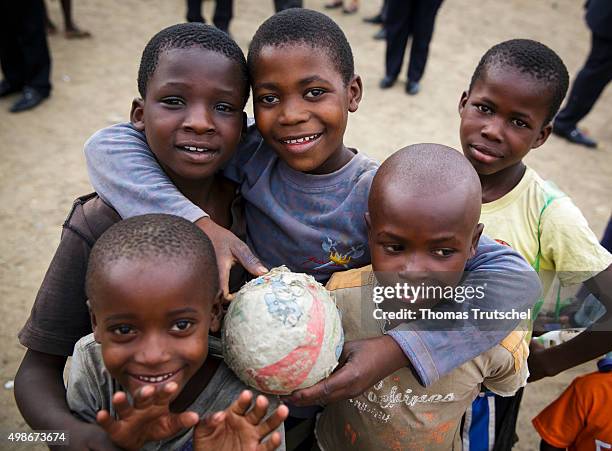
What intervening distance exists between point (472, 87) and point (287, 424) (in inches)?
63.4

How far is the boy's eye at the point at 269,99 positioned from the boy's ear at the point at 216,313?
2.37ft

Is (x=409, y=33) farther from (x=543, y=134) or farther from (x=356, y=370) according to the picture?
(x=356, y=370)

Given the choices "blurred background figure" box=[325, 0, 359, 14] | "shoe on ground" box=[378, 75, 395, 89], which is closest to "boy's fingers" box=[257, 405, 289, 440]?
"shoe on ground" box=[378, 75, 395, 89]

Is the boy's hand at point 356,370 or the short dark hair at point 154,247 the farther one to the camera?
the boy's hand at point 356,370

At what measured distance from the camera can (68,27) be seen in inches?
278

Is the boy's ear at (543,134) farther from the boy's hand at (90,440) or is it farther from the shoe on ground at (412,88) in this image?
the shoe on ground at (412,88)

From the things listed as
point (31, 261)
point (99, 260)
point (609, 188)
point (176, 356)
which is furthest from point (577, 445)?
point (609, 188)

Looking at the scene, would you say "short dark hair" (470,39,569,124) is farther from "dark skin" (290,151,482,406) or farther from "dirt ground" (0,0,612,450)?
Result: "dirt ground" (0,0,612,450)

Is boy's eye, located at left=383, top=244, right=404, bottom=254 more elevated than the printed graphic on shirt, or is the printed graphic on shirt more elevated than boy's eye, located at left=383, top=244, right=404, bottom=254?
boy's eye, located at left=383, top=244, right=404, bottom=254

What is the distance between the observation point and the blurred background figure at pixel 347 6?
9188 millimetres

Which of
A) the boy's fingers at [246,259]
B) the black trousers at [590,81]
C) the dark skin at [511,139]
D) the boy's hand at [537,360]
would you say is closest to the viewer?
the boy's fingers at [246,259]

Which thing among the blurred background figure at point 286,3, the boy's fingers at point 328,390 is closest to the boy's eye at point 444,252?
the boy's fingers at point 328,390

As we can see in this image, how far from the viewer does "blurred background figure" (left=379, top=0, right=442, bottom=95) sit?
21.2 feet

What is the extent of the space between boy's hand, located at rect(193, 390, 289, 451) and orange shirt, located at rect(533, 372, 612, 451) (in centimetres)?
149
